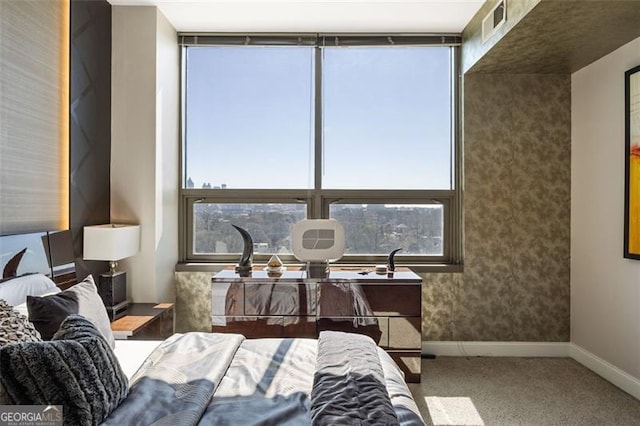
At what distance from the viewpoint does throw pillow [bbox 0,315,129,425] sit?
125 centimetres

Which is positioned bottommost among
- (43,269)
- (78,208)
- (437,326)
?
(437,326)

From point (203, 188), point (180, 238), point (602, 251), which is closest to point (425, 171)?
point (602, 251)

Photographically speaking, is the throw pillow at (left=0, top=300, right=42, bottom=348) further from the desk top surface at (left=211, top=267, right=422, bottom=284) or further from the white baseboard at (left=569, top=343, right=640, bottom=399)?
the white baseboard at (left=569, top=343, right=640, bottom=399)

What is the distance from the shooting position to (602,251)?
127 inches

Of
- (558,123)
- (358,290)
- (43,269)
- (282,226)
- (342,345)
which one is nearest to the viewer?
(342,345)

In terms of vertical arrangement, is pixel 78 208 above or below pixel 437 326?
above

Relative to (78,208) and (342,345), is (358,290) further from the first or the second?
(78,208)

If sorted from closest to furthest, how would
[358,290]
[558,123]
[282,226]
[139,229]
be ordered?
[358,290], [139,229], [558,123], [282,226]

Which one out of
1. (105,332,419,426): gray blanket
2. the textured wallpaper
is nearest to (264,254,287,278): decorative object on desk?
(105,332,419,426): gray blanket

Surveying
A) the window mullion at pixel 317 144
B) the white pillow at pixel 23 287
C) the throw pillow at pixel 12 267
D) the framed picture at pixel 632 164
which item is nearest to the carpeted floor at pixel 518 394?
the framed picture at pixel 632 164

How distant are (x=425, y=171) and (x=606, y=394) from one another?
204 cm

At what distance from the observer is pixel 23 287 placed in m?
2.05

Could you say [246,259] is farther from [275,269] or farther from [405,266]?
[405,266]

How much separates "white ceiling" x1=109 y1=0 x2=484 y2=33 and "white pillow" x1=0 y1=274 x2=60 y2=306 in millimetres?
2154
